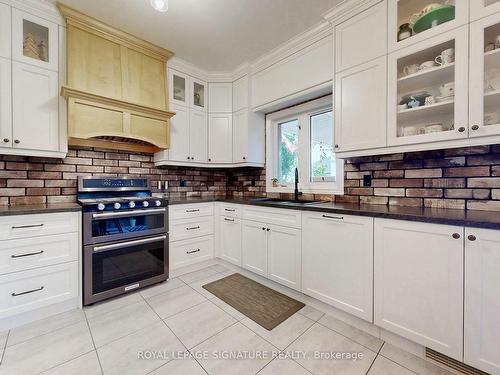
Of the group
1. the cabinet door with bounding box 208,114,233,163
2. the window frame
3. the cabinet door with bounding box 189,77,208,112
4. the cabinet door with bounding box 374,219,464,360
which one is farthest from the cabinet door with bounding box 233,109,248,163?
the cabinet door with bounding box 374,219,464,360

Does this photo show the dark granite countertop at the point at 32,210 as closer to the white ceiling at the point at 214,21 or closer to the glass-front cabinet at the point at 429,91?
the white ceiling at the point at 214,21

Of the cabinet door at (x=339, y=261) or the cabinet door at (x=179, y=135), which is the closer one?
the cabinet door at (x=339, y=261)

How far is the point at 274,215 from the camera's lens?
2.25m

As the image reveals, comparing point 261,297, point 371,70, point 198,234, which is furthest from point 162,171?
point 371,70

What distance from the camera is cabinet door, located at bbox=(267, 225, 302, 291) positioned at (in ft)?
6.68

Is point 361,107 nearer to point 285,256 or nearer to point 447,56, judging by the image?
point 447,56

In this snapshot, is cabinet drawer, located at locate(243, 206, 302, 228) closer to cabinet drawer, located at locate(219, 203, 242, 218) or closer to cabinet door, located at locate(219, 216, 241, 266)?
cabinet drawer, located at locate(219, 203, 242, 218)

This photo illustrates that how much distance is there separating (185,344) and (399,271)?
1.50m

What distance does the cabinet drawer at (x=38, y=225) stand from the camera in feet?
5.39

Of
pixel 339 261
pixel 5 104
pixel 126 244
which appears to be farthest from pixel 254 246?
pixel 5 104

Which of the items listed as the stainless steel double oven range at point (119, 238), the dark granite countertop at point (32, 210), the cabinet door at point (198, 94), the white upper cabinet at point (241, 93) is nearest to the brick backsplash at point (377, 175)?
the stainless steel double oven range at point (119, 238)

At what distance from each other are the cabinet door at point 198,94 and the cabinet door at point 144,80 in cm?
40

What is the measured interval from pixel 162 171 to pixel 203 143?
2.21ft

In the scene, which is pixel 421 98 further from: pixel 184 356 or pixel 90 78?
pixel 90 78
